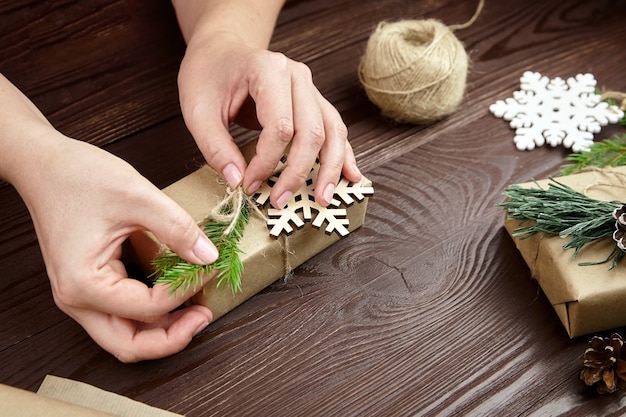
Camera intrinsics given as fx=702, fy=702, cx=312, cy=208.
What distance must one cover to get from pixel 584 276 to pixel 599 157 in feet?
1.06

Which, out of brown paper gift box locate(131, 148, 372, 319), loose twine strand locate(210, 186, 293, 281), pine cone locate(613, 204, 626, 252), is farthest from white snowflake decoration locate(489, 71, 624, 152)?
loose twine strand locate(210, 186, 293, 281)

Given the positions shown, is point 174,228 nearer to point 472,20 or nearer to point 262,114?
point 262,114

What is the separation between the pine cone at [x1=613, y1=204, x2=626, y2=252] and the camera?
926 mm

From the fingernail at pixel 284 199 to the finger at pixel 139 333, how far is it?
18 cm

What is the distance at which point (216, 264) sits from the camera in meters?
0.90

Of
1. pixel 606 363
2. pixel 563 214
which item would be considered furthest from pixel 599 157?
pixel 606 363

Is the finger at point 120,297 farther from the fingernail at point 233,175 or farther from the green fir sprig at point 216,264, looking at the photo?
the fingernail at point 233,175

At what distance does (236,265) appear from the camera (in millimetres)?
909

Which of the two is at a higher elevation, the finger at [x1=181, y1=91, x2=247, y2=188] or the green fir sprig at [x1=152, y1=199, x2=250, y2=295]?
the finger at [x1=181, y1=91, x2=247, y2=188]

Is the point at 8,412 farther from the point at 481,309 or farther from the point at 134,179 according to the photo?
the point at 481,309

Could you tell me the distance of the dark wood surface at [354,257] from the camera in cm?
93

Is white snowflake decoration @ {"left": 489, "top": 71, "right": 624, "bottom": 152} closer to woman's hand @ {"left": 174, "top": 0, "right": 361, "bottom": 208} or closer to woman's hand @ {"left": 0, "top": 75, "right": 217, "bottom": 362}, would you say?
woman's hand @ {"left": 174, "top": 0, "right": 361, "bottom": 208}

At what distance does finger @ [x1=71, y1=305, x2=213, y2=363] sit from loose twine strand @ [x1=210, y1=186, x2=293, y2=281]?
13 cm

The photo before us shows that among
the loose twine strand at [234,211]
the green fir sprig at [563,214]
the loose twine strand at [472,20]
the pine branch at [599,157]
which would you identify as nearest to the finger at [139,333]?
the loose twine strand at [234,211]
